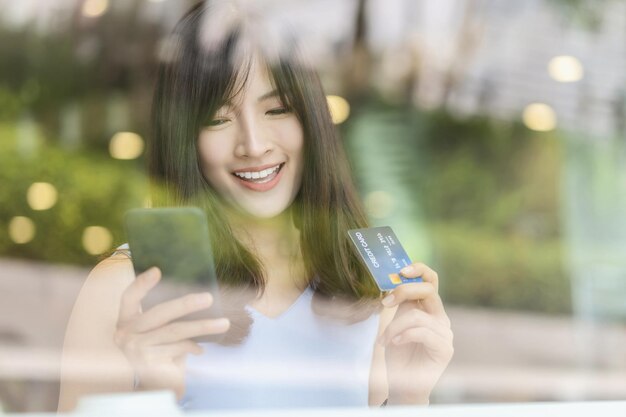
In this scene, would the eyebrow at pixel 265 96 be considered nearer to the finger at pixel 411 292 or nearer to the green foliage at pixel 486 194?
the finger at pixel 411 292

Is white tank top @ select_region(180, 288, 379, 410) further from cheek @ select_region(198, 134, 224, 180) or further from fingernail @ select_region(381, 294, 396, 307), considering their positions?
cheek @ select_region(198, 134, 224, 180)

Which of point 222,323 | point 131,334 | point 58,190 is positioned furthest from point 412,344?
point 58,190

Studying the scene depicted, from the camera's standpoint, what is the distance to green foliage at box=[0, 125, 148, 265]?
9.41ft

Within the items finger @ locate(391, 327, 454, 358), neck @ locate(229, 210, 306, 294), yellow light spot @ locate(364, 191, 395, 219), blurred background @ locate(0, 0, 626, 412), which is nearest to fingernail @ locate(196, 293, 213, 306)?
neck @ locate(229, 210, 306, 294)

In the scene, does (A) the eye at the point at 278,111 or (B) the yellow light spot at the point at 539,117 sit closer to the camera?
(A) the eye at the point at 278,111

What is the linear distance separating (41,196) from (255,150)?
218 centimetres

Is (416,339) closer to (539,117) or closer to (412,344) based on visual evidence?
(412,344)

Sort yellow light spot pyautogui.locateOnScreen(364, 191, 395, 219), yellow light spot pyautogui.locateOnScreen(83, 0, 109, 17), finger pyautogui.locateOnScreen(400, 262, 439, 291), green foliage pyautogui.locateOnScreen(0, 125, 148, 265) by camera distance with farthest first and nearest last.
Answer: yellow light spot pyautogui.locateOnScreen(83, 0, 109, 17), green foliage pyautogui.locateOnScreen(0, 125, 148, 265), yellow light spot pyautogui.locateOnScreen(364, 191, 395, 219), finger pyautogui.locateOnScreen(400, 262, 439, 291)

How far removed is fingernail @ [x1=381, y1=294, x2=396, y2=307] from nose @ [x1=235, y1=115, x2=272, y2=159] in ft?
0.76

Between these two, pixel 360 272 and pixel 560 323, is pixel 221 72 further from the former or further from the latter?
pixel 560 323

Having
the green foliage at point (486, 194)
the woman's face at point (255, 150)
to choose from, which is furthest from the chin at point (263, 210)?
the green foliage at point (486, 194)

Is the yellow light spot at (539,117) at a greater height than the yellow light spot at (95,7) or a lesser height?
lesser

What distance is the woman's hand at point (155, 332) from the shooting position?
86 cm

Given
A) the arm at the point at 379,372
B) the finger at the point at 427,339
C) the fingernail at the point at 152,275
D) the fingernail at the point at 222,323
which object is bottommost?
the arm at the point at 379,372
